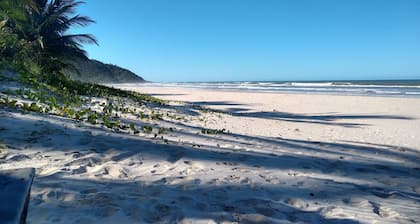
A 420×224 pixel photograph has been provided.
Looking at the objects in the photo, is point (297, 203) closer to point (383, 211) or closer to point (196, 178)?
point (383, 211)

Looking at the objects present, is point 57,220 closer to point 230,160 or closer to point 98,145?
point 98,145

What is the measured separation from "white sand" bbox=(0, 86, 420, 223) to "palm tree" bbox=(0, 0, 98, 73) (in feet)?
27.4

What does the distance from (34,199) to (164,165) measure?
1488 mm

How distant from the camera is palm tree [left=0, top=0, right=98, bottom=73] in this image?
11.8 metres

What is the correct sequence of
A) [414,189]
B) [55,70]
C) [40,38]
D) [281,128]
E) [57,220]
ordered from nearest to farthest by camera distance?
[57,220] → [414,189] → [281,128] → [40,38] → [55,70]

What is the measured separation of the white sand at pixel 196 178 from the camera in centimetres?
241

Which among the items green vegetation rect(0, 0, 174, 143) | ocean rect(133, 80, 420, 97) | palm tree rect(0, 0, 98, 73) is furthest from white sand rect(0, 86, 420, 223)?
ocean rect(133, 80, 420, 97)

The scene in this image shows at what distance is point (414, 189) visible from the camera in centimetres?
347

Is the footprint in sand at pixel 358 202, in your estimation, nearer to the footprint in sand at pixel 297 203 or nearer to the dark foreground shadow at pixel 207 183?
the dark foreground shadow at pixel 207 183

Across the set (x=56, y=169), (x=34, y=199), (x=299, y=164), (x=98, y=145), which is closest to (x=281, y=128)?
(x=299, y=164)

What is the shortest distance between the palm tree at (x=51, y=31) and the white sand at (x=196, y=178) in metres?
8.36

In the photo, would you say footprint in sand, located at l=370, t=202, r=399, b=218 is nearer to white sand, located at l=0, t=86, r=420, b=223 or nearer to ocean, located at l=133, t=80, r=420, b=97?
white sand, located at l=0, t=86, r=420, b=223

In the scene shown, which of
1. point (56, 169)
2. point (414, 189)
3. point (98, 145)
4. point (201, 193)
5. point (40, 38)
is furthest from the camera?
point (40, 38)

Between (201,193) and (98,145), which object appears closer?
(201,193)
